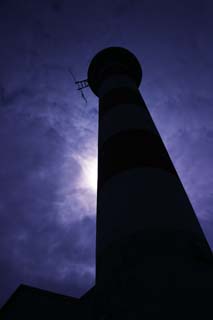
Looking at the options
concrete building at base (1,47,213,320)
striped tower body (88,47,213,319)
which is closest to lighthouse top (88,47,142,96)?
concrete building at base (1,47,213,320)

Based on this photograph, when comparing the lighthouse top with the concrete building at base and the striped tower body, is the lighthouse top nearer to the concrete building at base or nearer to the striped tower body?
the concrete building at base

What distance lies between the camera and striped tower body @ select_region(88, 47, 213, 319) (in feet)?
9.78

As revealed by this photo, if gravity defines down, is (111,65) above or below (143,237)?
above

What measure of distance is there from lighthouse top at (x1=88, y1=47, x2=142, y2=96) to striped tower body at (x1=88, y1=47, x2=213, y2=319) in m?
4.41

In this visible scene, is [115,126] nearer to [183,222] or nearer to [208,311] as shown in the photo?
[183,222]

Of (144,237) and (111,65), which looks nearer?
(144,237)

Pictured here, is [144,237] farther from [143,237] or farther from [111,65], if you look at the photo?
[111,65]

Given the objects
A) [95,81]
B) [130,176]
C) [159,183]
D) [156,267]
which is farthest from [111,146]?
[95,81]

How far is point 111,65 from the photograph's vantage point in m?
10.1

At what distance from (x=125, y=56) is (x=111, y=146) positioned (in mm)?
6301

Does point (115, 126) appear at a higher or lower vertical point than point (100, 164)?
higher

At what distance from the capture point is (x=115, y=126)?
6.62 meters

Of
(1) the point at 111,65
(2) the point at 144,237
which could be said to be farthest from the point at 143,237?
(1) the point at 111,65

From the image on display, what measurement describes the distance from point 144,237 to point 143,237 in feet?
0.05
